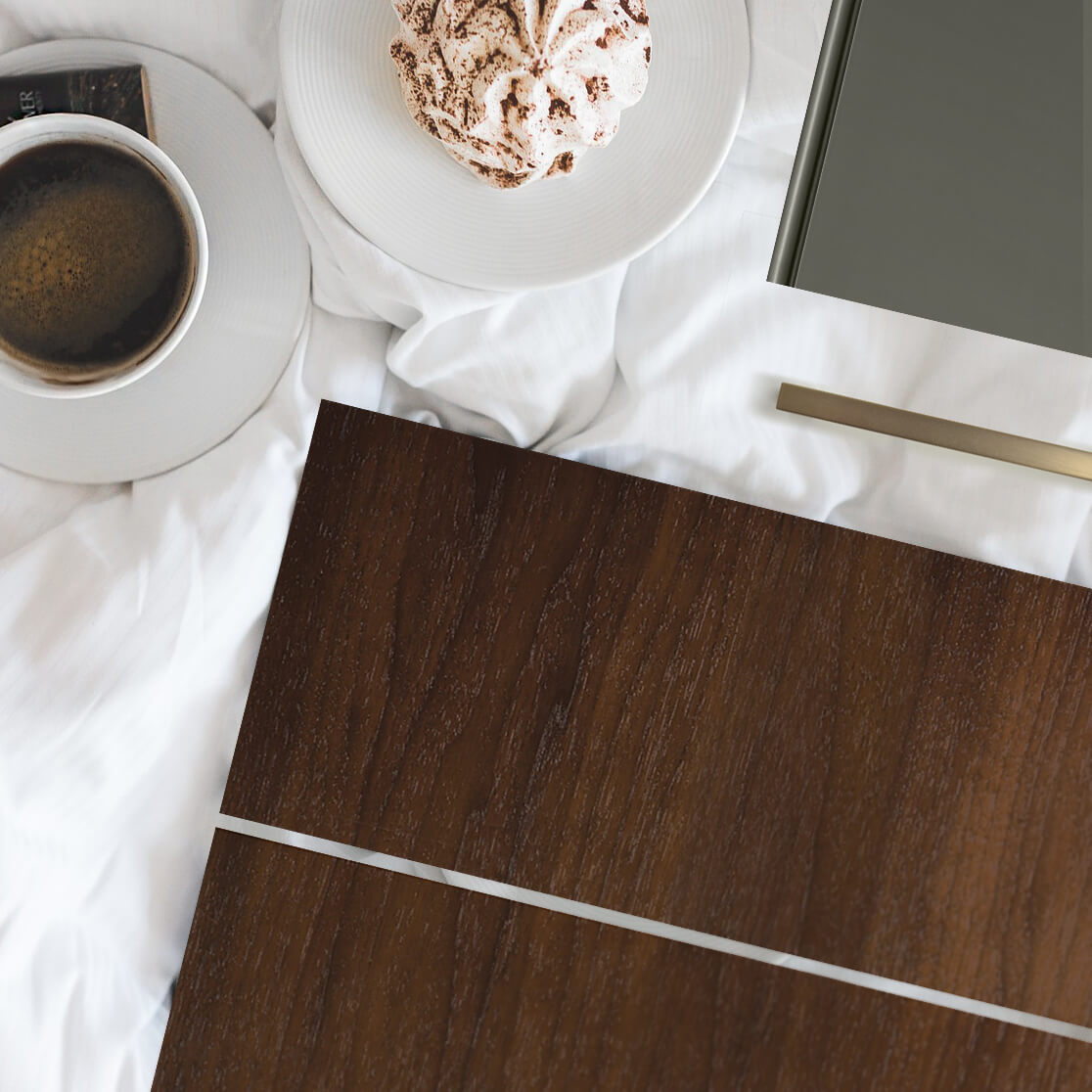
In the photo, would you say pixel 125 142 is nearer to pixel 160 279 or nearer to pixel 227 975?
pixel 160 279

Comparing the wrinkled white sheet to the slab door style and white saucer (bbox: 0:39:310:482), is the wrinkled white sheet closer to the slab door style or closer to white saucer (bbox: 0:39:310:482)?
white saucer (bbox: 0:39:310:482)

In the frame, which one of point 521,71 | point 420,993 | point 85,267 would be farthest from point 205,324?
point 420,993

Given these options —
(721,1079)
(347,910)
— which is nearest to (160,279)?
(347,910)

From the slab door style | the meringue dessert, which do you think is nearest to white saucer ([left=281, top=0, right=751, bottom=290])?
the meringue dessert

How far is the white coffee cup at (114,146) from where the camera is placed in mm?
438

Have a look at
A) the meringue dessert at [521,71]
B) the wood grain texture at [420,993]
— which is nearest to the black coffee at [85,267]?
the meringue dessert at [521,71]

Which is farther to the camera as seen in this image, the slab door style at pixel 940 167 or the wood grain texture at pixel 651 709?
the wood grain texture at pixel 651 709

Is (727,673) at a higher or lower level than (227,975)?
higher

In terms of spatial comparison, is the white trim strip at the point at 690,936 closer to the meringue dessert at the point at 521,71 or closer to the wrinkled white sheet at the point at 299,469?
the wrinkled white sheet at the point at 299,469

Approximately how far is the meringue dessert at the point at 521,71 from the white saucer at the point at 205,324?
3.4 inches

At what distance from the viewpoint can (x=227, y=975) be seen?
1.47ft

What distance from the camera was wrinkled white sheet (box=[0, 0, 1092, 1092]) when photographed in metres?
0.48

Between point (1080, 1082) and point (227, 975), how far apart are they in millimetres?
389

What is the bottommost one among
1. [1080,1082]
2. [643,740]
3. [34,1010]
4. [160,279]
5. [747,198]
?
[34,1010]
